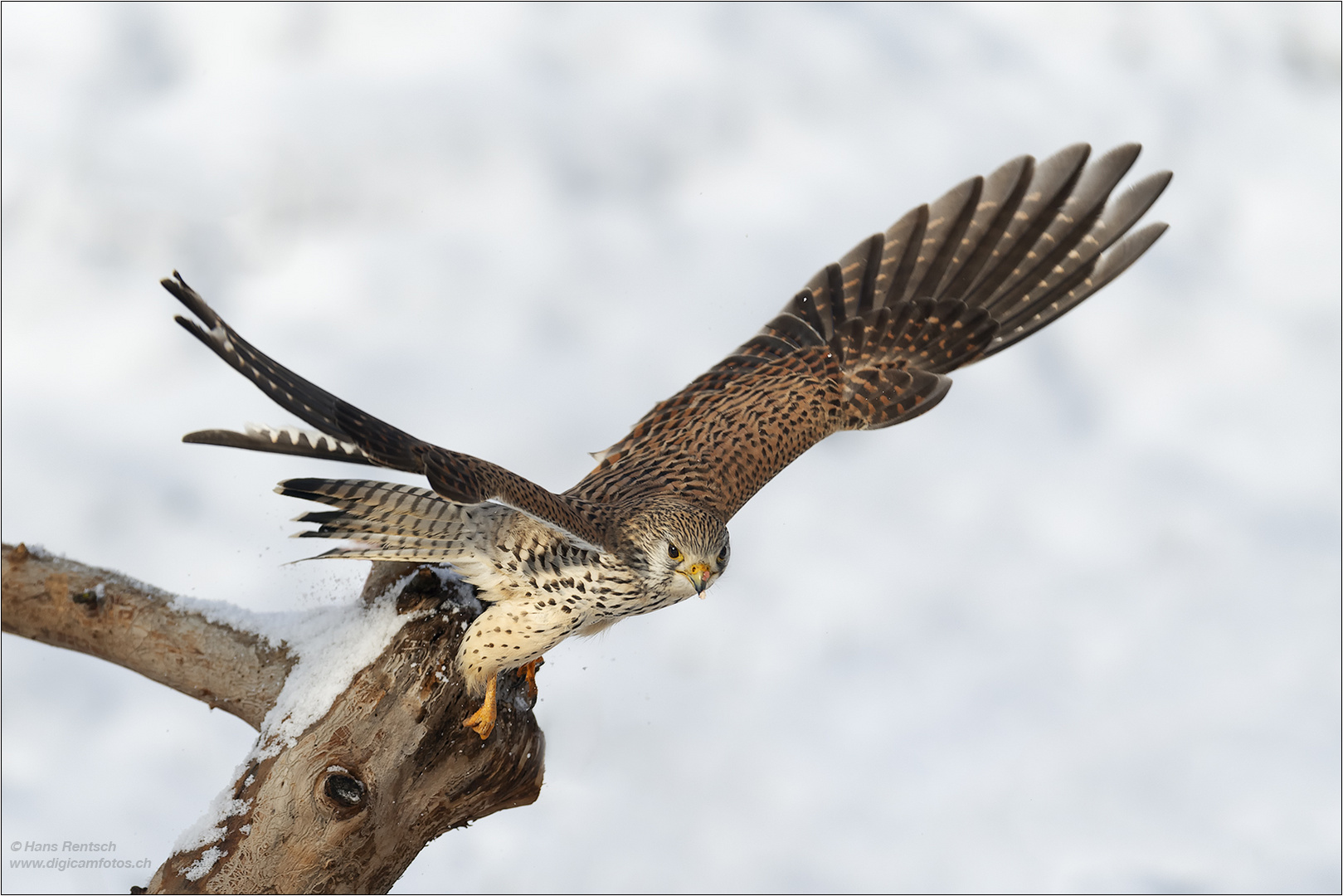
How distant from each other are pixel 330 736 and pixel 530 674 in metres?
1.10

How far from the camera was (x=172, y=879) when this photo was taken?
4.98 meters

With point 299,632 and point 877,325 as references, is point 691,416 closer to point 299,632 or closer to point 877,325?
point 877,325

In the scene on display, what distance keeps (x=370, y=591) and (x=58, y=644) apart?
70.1 inches

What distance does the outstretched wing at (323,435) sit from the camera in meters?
4.02

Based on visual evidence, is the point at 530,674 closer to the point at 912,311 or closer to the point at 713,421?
the point at 713,421

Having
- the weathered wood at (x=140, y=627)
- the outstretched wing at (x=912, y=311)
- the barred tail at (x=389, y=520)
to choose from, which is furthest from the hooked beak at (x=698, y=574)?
the weathered wood at (x=140, y=627)

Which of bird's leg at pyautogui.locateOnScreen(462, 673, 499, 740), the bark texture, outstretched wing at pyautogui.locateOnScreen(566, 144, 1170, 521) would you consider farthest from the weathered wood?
outstretched wing at pyautogui.locateOnScreen(566, 144, 1170, 521)

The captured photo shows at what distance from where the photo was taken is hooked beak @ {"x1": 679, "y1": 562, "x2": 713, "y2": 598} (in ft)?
16.6

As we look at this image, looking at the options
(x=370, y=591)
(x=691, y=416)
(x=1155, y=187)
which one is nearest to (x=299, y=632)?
(x=370, y=591)

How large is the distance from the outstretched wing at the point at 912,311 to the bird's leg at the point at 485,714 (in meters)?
1.55

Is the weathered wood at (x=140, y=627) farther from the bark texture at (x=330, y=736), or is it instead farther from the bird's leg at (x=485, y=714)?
the bird's leg at (x=485, y=714)

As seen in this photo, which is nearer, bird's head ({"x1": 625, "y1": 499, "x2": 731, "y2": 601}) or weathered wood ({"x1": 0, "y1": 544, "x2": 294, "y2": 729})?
bird's head ({"x1": 625, "y1": 499, "x2": 731, "y2": 601})

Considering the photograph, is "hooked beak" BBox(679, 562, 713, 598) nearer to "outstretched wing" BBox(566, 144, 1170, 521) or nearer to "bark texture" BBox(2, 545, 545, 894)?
"bark texture" BBox(2, 545, 545, 894)

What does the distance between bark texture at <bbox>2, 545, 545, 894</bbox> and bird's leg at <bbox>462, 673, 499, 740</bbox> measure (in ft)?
0.16
